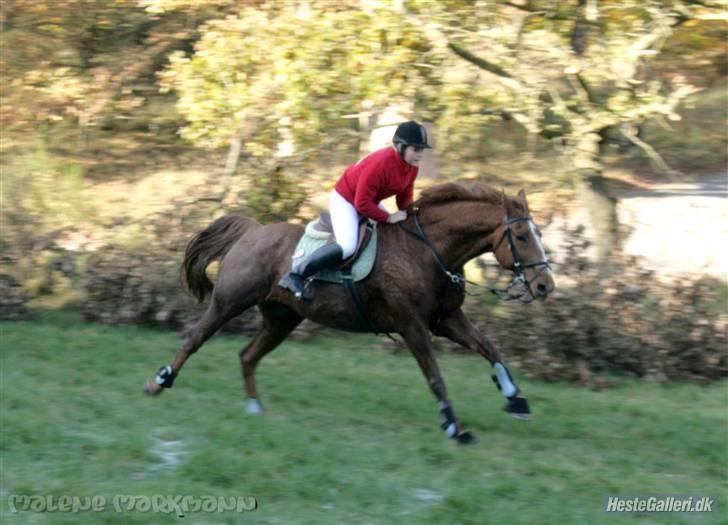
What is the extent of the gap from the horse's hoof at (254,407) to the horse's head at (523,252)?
2517mm

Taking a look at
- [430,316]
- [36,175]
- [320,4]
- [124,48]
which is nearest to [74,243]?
[36,175]

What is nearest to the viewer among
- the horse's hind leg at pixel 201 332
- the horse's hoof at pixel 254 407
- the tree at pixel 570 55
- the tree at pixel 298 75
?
the horse's hoof at pixel 254 407

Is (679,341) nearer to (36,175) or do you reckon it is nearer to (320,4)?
(320,4)

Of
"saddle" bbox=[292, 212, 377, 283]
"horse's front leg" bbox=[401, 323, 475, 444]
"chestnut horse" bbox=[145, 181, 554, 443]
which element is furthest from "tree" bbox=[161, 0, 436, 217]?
"horse's front leg" bbox=[401, 323, 475, 444]

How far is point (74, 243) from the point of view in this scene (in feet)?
48.2

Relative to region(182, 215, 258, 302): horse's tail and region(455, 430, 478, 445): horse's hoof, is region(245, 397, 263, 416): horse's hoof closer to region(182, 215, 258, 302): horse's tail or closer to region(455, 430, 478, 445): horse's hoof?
region(182, 215, 258, 302): horse's tail

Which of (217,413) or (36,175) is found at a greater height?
(217,413)

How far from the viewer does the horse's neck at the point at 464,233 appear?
8.77 metres

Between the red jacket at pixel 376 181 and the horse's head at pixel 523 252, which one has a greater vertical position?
the red jacket at pixel 376 181

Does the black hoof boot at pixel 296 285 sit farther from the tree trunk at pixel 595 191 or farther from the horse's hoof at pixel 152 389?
the tree trunk at pixel 595 191

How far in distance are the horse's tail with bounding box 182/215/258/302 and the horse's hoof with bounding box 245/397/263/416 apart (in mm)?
1443

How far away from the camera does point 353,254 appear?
893 centimetres

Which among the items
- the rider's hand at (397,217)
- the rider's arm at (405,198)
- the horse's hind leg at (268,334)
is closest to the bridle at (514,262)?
the rider's hand at (397,217)

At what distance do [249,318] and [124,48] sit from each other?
11049mm
